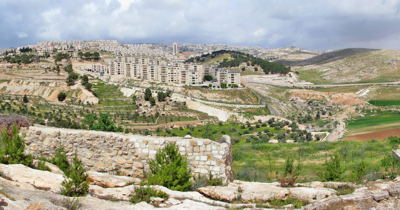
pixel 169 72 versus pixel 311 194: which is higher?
pixel 169 72

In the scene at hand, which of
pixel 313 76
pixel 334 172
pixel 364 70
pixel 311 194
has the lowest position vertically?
pixel 334 172

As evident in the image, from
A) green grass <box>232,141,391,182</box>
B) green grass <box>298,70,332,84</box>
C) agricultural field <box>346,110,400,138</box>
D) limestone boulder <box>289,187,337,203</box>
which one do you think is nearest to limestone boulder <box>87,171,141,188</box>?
limestone boulder <box>289,187,337,203</box>

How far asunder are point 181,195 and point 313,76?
13061 cm

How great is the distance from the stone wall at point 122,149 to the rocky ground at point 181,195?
0.81 metres

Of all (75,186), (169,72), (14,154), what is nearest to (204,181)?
(75,186)

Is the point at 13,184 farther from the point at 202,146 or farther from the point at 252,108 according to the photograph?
the point at 252,108

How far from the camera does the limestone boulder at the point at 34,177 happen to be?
5621 mm

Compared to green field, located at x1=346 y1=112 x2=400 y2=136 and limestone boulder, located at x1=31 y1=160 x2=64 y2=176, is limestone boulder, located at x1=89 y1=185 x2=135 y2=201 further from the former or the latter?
green field, located at x1=346 y1=112 x2=400 y2=136

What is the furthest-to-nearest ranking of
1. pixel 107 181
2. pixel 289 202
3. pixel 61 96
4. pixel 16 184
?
pixel 61 96 → pixel 107 181 → pixel 289 202 → pixel 16 184

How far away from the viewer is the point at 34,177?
5.77 metres

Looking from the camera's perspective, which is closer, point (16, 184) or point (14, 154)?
point (16, 184)

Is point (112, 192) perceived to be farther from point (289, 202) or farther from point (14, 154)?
point (289, 202)

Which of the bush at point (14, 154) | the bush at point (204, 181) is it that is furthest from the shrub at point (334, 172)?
the bush at point (14, 154)

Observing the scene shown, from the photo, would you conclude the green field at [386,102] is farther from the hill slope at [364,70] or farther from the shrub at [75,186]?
the shrub at [75,186]
